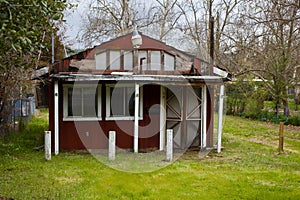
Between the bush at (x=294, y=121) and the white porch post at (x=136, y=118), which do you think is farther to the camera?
the bush at (x=294, y=121)

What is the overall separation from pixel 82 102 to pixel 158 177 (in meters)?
3.93

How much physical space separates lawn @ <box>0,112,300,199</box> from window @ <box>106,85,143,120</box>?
1502 mm

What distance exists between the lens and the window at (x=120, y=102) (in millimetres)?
9883

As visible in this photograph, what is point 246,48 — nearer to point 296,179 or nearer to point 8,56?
point 296,179

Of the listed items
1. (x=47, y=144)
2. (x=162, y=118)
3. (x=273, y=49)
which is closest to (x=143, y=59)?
(x=162, y=118)

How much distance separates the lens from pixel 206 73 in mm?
10992

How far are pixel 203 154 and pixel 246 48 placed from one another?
12.7 metres

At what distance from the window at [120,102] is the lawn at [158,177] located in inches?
59.1

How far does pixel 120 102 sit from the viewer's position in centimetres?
998

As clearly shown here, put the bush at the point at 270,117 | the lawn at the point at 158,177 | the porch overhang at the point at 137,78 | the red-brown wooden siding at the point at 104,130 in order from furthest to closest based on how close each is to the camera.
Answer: the bush at the point at 270,117 → the red-brown wooden siding at the point at 104,130 → the porch overhang at the point at 137,78 → the lawn at the point at 158,177

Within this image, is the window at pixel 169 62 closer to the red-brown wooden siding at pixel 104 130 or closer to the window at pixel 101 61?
the red-brown wooden siding at pixel 104 130

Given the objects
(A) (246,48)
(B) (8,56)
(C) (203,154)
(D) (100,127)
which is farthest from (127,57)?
(A) (246,48)

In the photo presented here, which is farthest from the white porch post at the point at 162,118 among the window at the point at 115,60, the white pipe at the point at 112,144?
the white pipe at the point at 112,144

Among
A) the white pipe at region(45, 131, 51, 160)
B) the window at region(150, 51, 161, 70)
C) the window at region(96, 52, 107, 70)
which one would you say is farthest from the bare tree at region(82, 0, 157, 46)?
the white pipe at region(45, 131, 51, 160)
